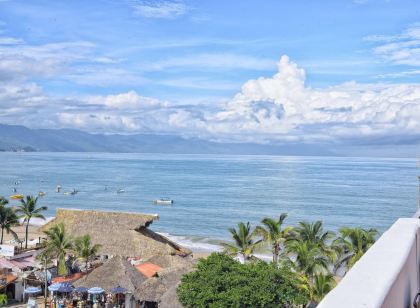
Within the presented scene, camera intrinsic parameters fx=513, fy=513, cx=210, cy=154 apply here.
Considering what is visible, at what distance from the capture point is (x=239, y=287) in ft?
54.1

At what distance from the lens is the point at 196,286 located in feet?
55.9

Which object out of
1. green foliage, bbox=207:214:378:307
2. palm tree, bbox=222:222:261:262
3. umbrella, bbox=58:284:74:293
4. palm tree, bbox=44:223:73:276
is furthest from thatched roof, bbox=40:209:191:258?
green foliage, bbox=207:214:378:307

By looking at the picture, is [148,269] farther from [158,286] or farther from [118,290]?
[158,286]

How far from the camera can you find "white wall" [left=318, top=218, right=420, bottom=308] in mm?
1620

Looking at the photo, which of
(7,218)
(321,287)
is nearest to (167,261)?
(321,287)

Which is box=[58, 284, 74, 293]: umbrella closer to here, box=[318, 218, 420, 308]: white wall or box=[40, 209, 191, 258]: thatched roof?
box=[40, 209, 191, 258]: thatched roof

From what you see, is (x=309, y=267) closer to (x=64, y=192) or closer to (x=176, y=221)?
(x=176, y=221)

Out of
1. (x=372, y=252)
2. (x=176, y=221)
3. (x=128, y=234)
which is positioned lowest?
(x=176, y=221)

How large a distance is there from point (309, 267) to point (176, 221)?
3855 cm

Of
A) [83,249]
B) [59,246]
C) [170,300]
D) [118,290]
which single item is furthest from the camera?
[83,249]

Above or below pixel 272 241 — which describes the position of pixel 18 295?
below

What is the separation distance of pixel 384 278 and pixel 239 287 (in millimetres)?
15003

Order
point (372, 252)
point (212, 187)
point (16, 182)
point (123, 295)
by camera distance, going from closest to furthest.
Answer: point (372, 252)
point (123, 295)
point (212, 187)
point (16, 182)

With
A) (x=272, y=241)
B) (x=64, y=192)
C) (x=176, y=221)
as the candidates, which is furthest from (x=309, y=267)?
(x=64, y=192)
